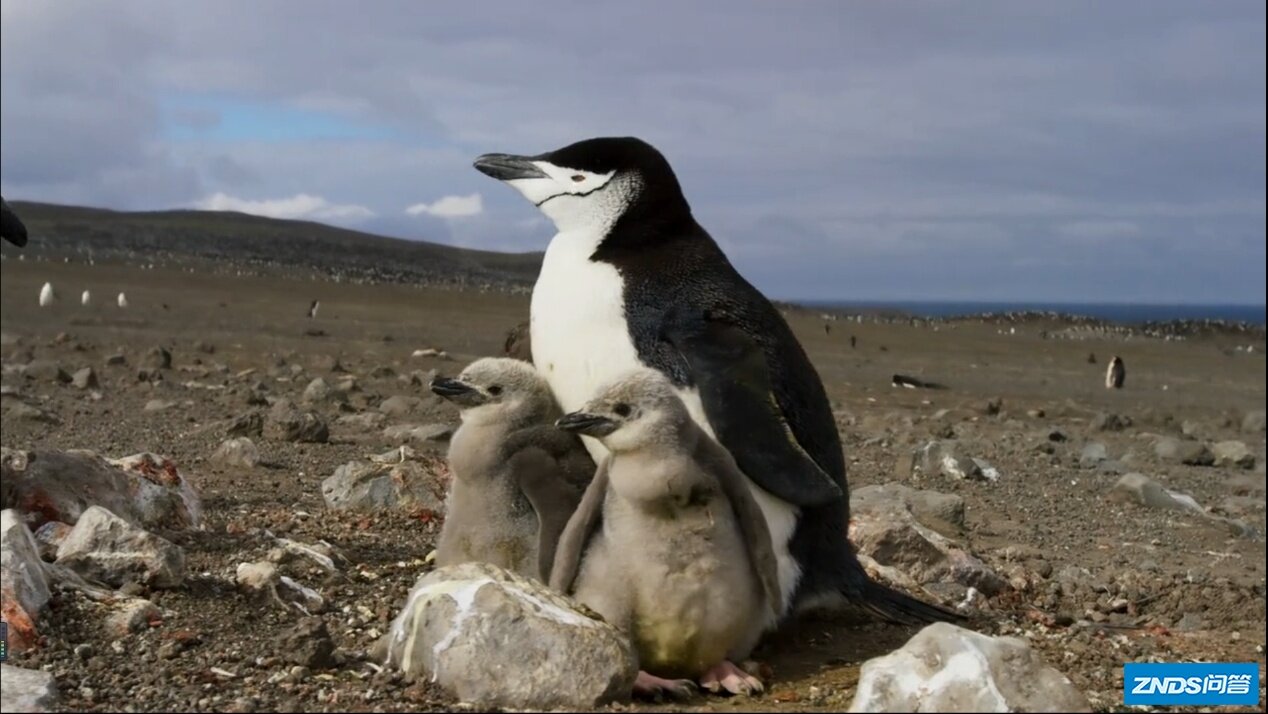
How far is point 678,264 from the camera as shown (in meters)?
5.14

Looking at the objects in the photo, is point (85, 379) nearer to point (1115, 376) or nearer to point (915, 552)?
point (915, 552)

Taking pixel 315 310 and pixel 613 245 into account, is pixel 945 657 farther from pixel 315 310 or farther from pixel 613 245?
pixel 315 310

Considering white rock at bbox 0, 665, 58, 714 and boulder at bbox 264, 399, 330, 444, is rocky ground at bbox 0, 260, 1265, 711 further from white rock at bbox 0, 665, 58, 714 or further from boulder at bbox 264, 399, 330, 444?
white rock at bbox 0, 665, 58, 714

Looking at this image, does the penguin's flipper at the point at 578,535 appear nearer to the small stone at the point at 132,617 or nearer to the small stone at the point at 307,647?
the small stone at the point at 307,647

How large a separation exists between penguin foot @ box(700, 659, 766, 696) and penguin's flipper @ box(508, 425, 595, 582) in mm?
635

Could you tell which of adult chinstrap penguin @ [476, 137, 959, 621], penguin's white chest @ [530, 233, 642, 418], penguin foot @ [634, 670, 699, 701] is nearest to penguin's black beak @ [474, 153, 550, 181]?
adult chinstrap penguin @ [476, 137, 959, 621]

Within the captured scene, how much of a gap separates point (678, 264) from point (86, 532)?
2.21 m

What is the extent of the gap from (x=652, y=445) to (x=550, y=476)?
641 mm

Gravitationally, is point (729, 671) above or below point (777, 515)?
below

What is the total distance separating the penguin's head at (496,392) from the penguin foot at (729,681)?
1.18m

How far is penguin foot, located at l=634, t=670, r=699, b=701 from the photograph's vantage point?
412 centimetres

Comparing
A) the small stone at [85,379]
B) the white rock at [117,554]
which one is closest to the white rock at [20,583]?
the white rock at [117,554]

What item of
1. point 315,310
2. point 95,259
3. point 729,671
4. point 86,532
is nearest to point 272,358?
point 315,310

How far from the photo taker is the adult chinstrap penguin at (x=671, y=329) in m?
4.90
